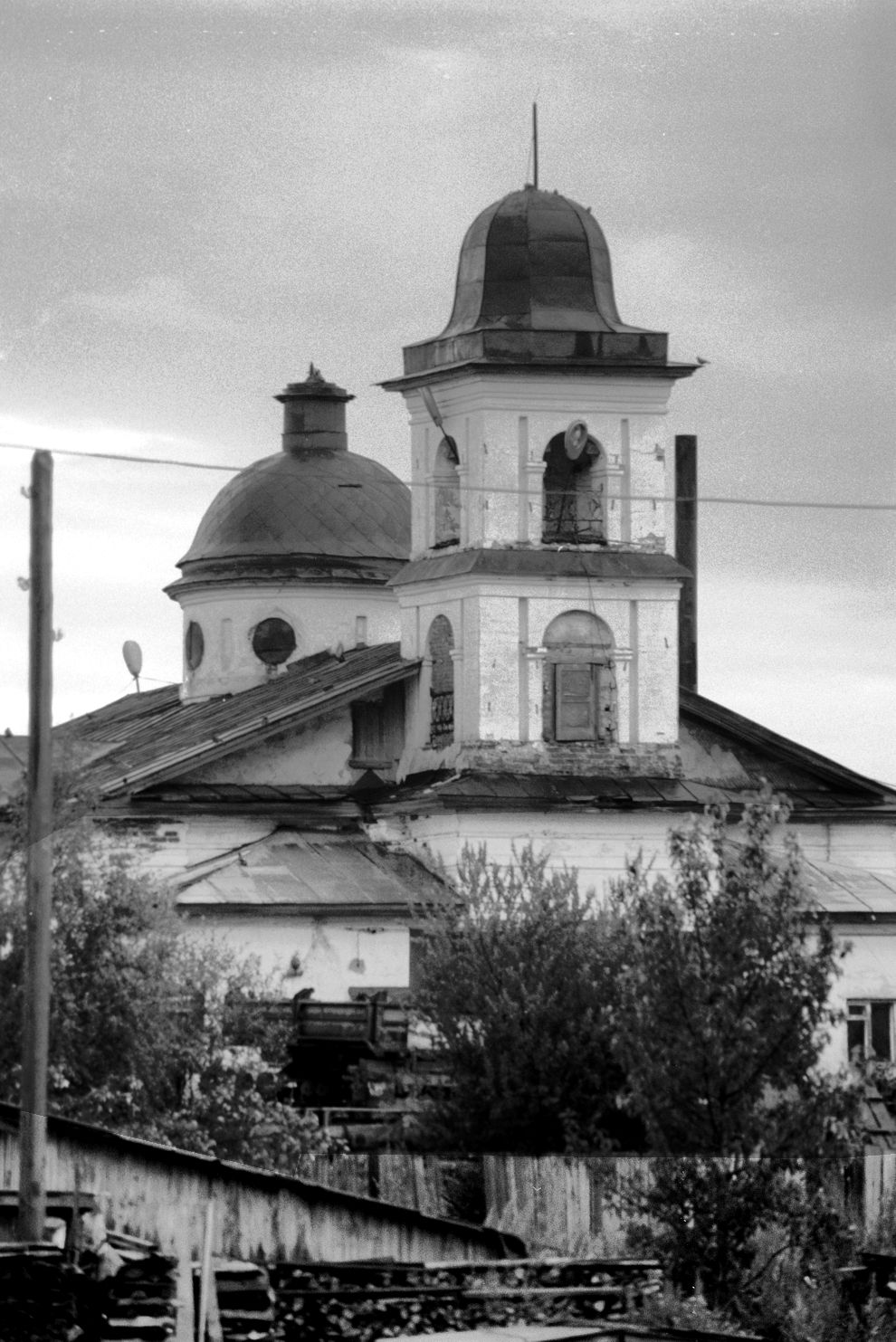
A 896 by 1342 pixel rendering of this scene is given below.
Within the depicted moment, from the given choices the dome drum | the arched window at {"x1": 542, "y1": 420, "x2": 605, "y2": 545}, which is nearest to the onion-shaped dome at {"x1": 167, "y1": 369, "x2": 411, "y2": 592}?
the arched window at {"x1": 542, "y1": 420, "x2": 605, "y2": 545}

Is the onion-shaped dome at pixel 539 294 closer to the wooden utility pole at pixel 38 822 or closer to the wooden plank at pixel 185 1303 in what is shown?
the wooden utility pole at pixel 38 822

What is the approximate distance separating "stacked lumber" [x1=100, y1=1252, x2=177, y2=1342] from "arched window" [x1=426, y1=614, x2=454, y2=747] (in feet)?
74.6

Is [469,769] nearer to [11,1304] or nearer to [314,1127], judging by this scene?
[314,1127]

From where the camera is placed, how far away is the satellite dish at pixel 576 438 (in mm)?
44969

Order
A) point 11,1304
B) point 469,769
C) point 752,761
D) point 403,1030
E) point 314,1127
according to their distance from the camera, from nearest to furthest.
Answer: point 11,1304 → point 314,1127 → point 403,1030 → point 469,769 → point 752,761

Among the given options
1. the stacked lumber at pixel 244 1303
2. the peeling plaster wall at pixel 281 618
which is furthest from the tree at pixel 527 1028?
the peeling plaster wall at pixel 281 618

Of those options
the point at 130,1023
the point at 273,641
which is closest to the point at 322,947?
the point at 130,1023

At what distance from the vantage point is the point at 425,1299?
1013 inches

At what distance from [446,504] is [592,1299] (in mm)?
21419

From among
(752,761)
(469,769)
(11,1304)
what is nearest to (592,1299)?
(11,1304)

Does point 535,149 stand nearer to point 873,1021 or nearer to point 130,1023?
point 873,1021

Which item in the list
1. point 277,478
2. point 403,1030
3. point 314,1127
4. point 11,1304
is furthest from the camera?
point 277,478

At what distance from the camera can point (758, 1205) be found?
29.0 m

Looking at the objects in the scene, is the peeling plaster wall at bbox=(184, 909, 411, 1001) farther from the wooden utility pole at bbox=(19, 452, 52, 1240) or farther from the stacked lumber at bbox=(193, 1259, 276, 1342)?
the stacked lumber at bbox=(193, 1259, 276, 1342)
